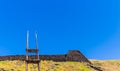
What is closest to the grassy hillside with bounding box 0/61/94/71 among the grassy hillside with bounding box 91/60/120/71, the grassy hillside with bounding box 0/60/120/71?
the grassy hillside with bounding box 0/60/120/71

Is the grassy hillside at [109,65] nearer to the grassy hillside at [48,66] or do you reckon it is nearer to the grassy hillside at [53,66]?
the grassy hillside at [53,66]

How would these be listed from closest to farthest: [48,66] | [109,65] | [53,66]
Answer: [48,66], [53,66], [109,65]

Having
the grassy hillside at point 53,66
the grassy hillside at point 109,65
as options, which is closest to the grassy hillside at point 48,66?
the grassy hillside at point 53,66

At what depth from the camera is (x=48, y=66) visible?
7156 centimetres

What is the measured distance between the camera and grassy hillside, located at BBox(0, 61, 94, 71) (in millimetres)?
69000

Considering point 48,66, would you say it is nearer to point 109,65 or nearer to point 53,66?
point 53,66

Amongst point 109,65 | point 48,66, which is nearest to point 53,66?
point 48,66

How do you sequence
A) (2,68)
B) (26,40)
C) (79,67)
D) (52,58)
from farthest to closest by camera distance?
1. (52,58)
2. (79,67)
3. (2,68)
4. (26,40)

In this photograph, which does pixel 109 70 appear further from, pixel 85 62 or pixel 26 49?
pixel 26 49

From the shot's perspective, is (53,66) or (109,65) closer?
(53,66)

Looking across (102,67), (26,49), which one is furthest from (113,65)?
(26,49)

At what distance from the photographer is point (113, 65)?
79750 millimetres

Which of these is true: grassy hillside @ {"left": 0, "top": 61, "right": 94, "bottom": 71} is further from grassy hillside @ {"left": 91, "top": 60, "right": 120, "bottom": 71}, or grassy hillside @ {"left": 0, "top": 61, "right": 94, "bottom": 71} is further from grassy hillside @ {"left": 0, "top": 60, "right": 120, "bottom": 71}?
grassy hillside @ {"left": 91, "top": 60, "right": 120, "bottom": 71}

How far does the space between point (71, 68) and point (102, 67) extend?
718 centimetres
